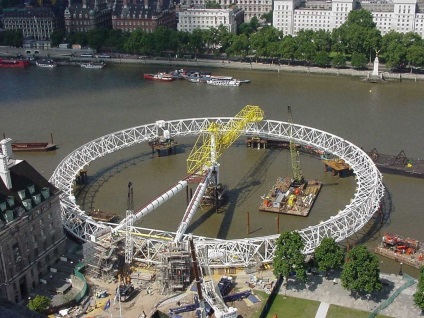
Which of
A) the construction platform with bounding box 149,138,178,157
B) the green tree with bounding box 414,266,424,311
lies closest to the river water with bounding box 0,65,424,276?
the construction platform with bounding box 149,138,178,157

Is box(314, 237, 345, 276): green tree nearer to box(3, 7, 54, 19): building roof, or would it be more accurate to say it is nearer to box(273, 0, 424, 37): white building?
box(273, 0, 424, 37): white building

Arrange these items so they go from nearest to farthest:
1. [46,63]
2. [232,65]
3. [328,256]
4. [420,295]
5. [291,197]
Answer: [420,295] < [328,256] < [291,197] < [232,65] < [46,63]

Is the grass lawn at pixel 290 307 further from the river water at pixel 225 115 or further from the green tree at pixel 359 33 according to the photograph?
the green tree at pixel 359 33

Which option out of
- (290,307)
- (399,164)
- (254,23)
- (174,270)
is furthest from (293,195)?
(254,23)

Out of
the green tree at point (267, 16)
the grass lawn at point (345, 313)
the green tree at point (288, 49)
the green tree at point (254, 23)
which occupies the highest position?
the green tree at point (267, 16)

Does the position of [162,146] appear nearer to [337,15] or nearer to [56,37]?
[56,37]

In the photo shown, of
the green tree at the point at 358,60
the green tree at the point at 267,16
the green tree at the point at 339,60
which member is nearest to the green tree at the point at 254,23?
the green tree at the point at 267,16
